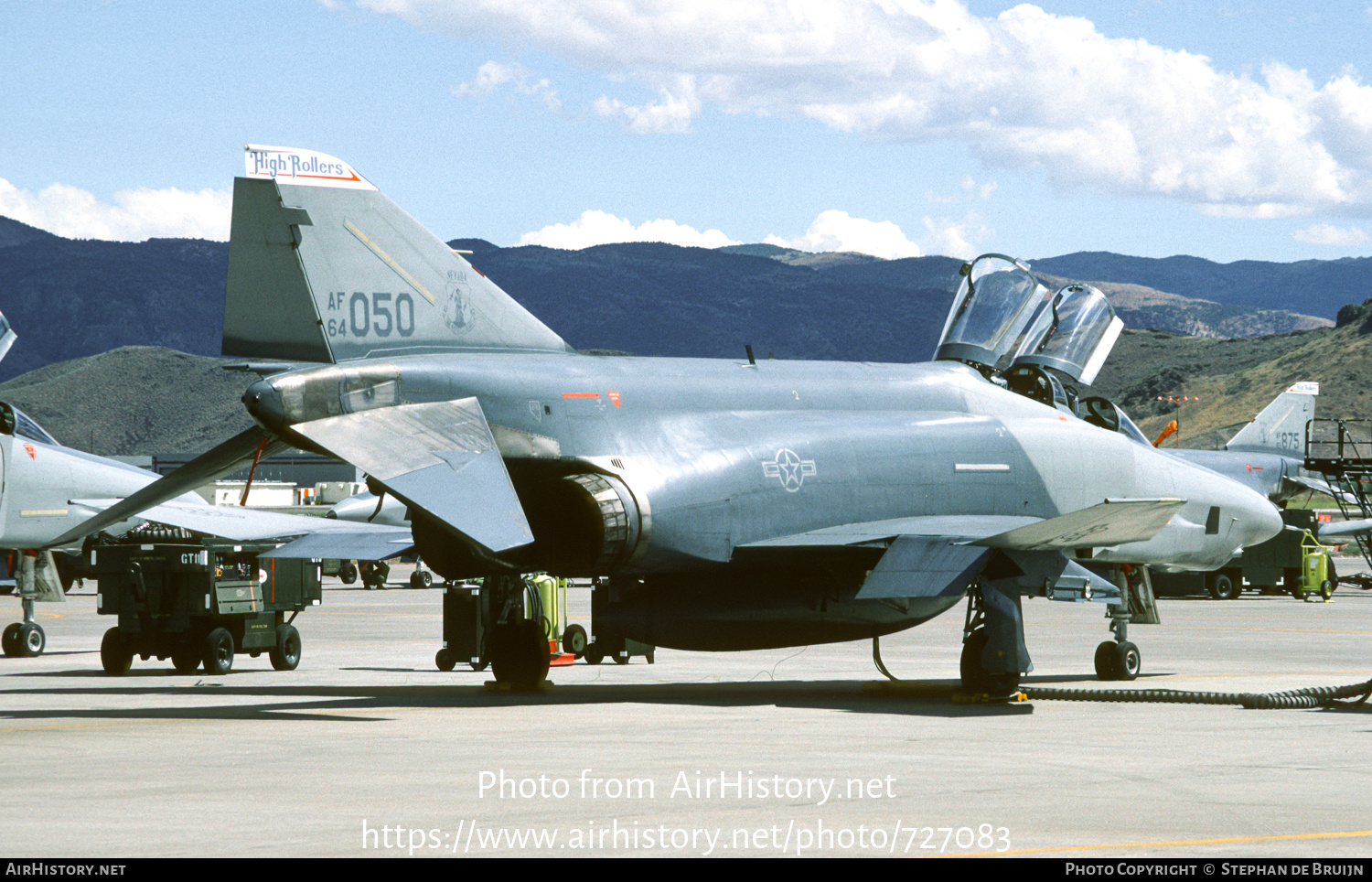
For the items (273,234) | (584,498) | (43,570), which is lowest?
(43,570)

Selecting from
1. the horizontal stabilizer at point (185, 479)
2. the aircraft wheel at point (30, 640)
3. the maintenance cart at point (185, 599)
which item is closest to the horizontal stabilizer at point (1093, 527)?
the horizontal stabilizer at point (185, 479)

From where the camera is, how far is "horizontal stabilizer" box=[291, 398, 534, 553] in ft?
41.5

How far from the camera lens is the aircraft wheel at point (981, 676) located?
14.8 m

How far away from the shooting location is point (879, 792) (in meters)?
8.86

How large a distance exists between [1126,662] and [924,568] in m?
4.50

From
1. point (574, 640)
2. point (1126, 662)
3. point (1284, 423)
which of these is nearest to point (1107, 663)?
point (1126, 662)

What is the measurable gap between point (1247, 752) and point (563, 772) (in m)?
4.85

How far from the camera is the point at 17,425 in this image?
2283cm

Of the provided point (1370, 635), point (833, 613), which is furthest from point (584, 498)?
point (1370, 635)

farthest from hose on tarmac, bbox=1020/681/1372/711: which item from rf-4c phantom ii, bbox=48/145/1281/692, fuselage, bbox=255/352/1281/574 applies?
fuselage, bbox=255/352/1281/574

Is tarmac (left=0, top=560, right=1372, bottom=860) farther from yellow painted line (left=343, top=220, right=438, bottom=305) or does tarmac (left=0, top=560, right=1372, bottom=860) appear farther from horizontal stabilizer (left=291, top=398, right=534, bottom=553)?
yellow painted line (left=343, top=220, right=438, bottom=305)

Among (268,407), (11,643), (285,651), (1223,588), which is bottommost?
(1223,588)

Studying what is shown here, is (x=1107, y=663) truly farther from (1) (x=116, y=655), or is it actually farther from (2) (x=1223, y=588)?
(2) (x=1223, y=588)
